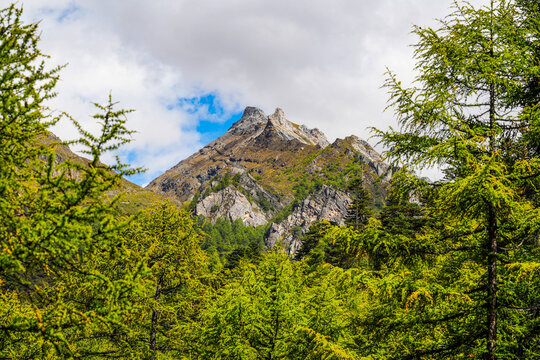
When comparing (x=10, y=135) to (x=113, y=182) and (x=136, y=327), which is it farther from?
(x=136, y=327)

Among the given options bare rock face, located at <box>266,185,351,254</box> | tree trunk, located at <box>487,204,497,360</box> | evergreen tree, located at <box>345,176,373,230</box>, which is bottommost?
tree trunk, located at <box>487,204,497,360</box>

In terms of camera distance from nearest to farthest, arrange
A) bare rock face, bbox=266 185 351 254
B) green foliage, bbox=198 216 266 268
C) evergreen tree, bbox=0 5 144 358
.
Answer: evergreen tree, bbox=0 5 144 358, green foliage, bbox=198 216 266 268, bare rock face, bbox=266 185 351 254

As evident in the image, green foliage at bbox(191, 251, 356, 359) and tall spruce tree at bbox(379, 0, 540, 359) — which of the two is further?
green foliage at bbox(191, 251, 356, 359)

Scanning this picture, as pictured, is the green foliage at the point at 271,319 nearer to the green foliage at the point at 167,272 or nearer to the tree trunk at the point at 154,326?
the green foliage at the point at 167,272

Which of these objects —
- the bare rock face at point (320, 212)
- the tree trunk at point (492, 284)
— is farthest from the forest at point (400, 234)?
the bare rock face at point (320, 212)

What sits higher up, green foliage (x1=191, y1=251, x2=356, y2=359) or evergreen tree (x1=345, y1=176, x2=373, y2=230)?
evergreen tree (x1=345, y1=176, x2=373, y2=230)

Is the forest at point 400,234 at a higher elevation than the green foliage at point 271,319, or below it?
higher

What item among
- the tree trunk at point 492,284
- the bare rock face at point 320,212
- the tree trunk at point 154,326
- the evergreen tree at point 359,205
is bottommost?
the tree trunk at point 154,326

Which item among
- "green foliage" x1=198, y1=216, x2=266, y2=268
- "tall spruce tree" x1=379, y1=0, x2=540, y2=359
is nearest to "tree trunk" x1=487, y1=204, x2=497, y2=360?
"tall spruce tree" x1=379, y1=0, x2=540, y2=359

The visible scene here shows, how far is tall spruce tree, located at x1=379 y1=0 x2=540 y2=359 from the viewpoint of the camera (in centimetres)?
507

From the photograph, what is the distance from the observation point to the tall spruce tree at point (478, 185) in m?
5.07

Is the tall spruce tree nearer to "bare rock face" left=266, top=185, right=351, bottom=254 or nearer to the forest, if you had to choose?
the forest

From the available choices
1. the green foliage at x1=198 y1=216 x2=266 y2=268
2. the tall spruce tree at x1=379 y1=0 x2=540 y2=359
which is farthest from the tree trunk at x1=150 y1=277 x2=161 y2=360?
the green foliage at x1=198 y1=216 x2=266 y2=268

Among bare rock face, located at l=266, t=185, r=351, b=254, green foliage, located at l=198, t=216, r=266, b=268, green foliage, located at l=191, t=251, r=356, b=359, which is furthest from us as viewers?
bare rock face, located at l=266, t=185, r=351, b=254
